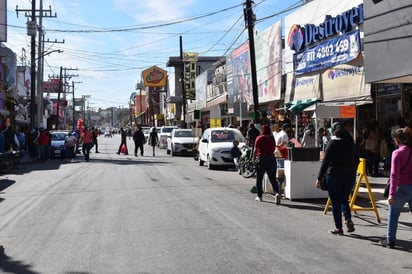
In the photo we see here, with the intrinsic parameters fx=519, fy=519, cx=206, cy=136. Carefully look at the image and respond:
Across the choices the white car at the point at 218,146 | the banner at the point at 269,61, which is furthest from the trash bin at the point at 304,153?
the banner at the point at 269,61

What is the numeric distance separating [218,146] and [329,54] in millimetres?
5672

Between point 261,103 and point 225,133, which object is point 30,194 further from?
point 261,103

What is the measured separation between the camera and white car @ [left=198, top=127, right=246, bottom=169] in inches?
822

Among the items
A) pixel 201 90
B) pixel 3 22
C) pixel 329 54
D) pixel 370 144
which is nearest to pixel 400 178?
pixel 370 144

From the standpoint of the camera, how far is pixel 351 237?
8195 millimetres

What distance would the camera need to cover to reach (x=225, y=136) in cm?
2200

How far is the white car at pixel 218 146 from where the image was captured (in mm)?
20875

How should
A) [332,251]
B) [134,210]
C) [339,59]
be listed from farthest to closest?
[339,59] → [134,210] → [332,251]

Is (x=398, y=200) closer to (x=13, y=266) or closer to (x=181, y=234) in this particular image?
(x=181, y=234)

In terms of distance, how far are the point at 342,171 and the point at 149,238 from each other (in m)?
3.24

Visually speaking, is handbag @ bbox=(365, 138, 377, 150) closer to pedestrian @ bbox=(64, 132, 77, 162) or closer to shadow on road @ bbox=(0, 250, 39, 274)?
shadow on road @ bbox=(0, 250, 39, 274)

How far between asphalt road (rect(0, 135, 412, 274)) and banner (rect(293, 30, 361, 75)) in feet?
19.7

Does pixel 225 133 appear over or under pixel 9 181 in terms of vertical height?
over

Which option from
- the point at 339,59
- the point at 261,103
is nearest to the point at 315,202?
the point at 339,59
